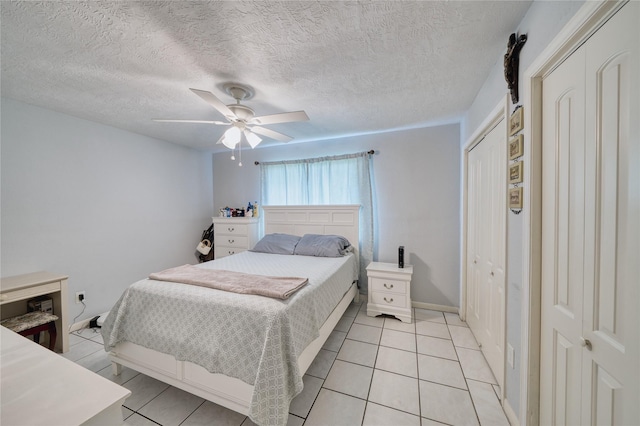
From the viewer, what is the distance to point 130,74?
180 centimetres

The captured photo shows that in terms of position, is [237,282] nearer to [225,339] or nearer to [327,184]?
[225,339]

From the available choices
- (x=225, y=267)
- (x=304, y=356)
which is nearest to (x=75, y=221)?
(x=225, y=267)

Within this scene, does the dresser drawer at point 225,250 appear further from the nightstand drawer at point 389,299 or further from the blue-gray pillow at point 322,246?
the nightstand drawer at point 389,299

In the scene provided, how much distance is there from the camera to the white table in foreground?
57cm

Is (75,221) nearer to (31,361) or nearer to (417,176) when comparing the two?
(31,361)

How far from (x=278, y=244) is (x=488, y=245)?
2.45 meters

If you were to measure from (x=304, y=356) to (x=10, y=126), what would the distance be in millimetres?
3440

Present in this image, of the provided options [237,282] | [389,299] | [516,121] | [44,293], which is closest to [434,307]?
[389,299]

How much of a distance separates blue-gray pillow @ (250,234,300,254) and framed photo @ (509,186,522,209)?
2434mm

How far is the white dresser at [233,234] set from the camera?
12.4ft

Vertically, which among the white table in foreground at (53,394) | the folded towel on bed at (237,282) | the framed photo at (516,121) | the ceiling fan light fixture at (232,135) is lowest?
the folded towel on bed at (237,282)

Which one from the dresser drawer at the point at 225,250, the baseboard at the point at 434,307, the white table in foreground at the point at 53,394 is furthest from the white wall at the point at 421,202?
the white table in foreground at the point at 53,394

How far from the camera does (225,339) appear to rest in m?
1.40

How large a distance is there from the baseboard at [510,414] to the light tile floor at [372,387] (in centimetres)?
3
